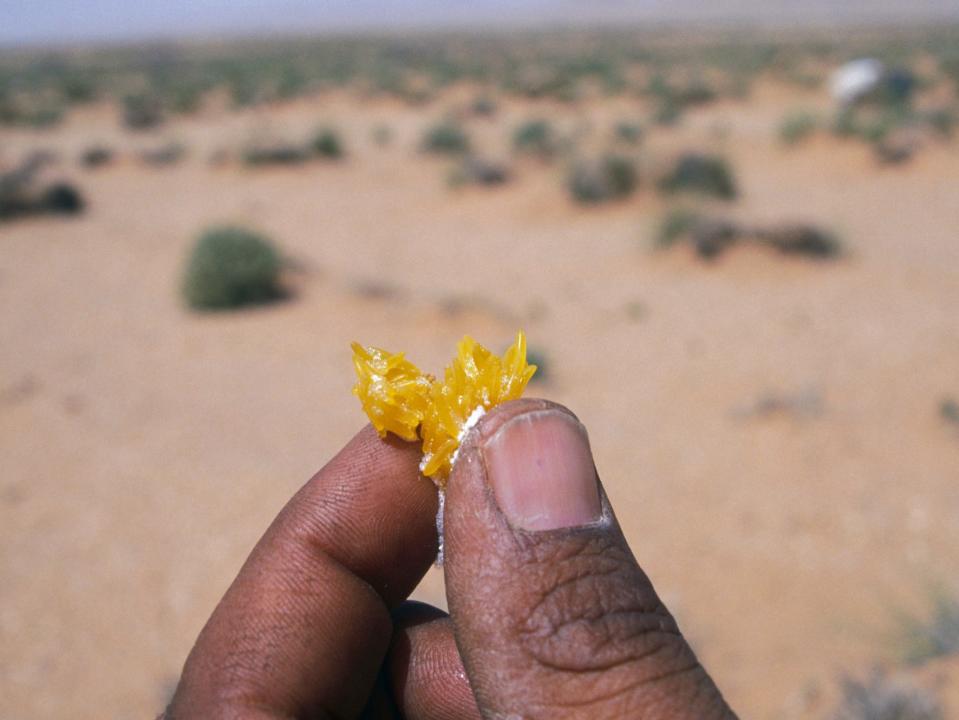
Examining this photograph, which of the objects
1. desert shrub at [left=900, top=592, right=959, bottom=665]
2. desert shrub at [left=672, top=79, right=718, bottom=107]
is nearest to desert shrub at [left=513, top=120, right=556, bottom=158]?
desert shrub at [left=672, top=79, right=718, bottom=107]

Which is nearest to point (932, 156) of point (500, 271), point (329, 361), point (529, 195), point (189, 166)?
point (529, 195)

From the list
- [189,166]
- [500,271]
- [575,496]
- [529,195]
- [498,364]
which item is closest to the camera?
[575,496]

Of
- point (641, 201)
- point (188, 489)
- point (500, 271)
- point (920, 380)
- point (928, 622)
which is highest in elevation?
point (641, 201)

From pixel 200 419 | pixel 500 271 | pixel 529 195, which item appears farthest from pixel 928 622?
pixel 529 195

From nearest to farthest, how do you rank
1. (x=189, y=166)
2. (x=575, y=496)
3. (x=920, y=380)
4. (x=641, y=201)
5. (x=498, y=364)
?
1. (x=575, y=496)
2. (x=498, y=364)
3. (x=920, y=380)
4. (x=641, y=201)
5. (x=189, y=166)

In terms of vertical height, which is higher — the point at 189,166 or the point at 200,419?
the point at 189,166

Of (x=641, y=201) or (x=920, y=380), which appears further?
(x=641, y=201)

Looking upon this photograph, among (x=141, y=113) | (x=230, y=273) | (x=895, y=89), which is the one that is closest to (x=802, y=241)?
(x=230, y=273)

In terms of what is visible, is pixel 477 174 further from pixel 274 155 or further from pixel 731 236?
pixel 731 236

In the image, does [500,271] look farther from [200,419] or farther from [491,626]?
[491,626]
